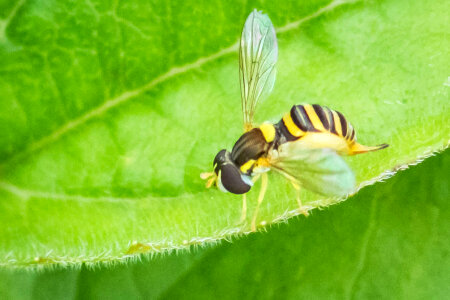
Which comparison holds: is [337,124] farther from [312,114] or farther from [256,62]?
[256,62]

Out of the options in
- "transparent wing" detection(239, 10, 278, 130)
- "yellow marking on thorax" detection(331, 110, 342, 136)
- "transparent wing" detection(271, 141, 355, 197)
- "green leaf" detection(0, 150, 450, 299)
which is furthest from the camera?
"green leaf" detection(0, 150, 450, 299)

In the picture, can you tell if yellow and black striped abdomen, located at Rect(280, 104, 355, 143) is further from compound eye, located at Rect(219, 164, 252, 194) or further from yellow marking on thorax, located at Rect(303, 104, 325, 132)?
compound eye, located at Rect(219, 164, 252, 194)

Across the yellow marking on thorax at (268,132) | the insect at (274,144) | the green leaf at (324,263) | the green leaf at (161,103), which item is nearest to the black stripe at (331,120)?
the insect at (274,144)

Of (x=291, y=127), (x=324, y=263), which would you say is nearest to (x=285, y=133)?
(x=291, y=127)

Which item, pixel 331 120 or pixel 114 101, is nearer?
pixel 331 120

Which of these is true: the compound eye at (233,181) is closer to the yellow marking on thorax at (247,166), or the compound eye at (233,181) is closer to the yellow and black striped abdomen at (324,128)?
the yellow marking on thorax at (247,166)

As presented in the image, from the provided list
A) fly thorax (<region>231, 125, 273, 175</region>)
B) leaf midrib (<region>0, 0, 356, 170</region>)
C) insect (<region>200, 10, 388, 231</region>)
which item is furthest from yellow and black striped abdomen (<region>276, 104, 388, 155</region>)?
leaf midrib (<region>0, 0, 356, 170</region>)

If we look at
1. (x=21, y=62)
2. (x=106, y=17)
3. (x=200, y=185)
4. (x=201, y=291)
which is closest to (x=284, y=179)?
(x=200, y=185)
